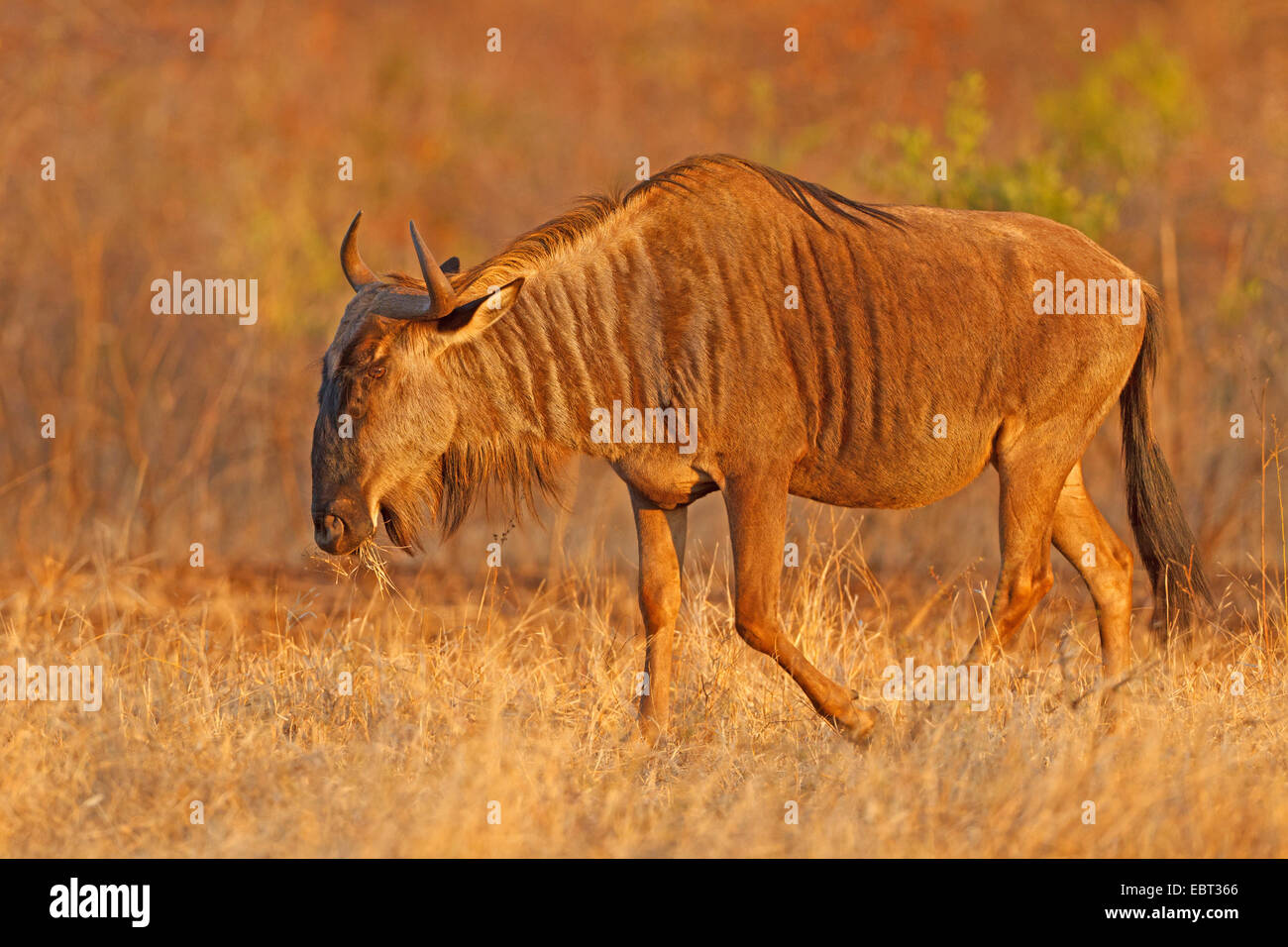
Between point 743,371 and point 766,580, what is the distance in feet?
2.55

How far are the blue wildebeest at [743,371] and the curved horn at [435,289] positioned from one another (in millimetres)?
19

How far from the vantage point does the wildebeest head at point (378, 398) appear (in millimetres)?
5418

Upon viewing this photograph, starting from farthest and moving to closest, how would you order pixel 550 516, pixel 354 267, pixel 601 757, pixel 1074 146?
pixel 1074 146
pixel 550 516
pixel 354 267
pixel 601 757

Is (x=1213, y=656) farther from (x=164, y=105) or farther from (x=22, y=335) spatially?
(x=164, y=105)

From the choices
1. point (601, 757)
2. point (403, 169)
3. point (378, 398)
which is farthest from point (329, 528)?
point (403, 169)

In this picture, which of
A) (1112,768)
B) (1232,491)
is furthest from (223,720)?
(1232,491)

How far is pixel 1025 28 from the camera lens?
83.7ft

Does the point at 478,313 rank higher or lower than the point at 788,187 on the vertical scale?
lower

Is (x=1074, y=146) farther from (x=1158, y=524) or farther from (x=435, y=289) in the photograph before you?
(x=435, y=289)

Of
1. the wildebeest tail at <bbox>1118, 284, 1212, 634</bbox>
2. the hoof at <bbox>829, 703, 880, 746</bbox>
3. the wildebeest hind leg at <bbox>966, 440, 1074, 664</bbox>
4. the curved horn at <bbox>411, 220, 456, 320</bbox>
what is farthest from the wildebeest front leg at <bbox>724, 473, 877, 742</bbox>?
the wildebeest tail at <bbox>1118, 284, 1212, 634</bbox>

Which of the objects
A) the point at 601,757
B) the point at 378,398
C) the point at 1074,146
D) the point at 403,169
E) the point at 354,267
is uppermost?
the point at 403,169

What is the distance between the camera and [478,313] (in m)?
5.41

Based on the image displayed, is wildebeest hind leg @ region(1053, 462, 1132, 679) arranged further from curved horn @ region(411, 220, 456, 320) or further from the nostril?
the nostril
